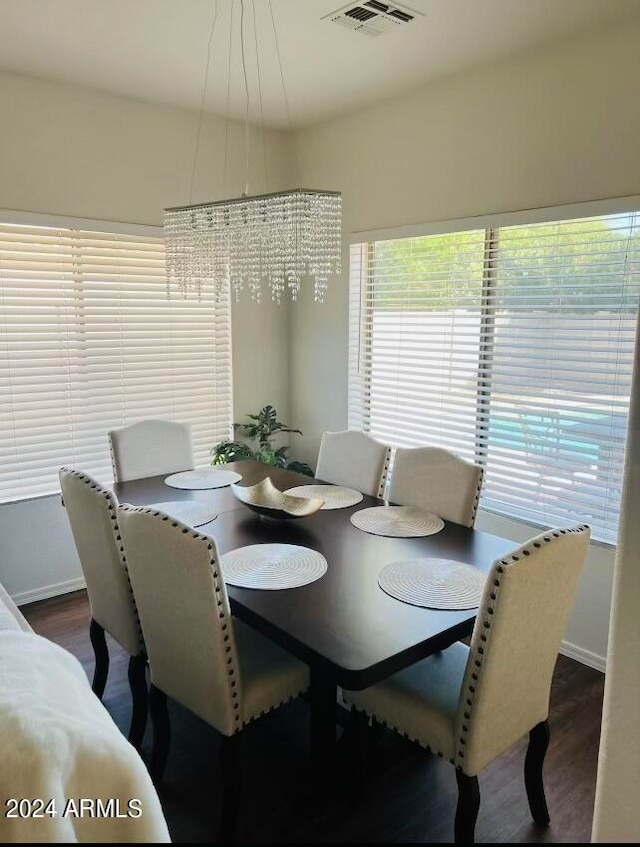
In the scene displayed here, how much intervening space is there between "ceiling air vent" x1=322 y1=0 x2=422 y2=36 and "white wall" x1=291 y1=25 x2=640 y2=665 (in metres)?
0.71

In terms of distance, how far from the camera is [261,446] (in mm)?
4336

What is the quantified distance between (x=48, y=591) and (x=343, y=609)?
7.82 feet

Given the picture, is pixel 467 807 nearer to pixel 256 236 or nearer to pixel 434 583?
pixel 434 583

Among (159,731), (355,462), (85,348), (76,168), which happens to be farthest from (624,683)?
(76,168)

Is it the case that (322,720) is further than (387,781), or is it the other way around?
(387,781)

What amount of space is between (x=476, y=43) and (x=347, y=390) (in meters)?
2.06

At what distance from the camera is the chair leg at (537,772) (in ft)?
6.28

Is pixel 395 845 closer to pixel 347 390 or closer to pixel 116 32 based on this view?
pixel 116 32

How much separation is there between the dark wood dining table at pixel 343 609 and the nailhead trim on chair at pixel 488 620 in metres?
0.13

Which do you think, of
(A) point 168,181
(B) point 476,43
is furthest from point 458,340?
(A) point 168,181

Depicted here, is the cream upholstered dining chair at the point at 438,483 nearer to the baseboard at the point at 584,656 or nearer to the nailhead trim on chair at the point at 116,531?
the baseboard at the point at 584,656

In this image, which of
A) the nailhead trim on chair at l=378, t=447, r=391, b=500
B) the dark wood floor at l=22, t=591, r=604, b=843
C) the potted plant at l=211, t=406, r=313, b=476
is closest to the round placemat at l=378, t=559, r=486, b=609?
the dark wood floor at l=22, t=591, r=604, b=843

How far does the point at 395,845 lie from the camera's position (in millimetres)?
516

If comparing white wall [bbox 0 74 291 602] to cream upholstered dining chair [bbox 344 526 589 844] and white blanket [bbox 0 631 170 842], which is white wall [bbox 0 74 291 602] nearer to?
cream upholstered dining chair [bbox 344 526 589 844]
